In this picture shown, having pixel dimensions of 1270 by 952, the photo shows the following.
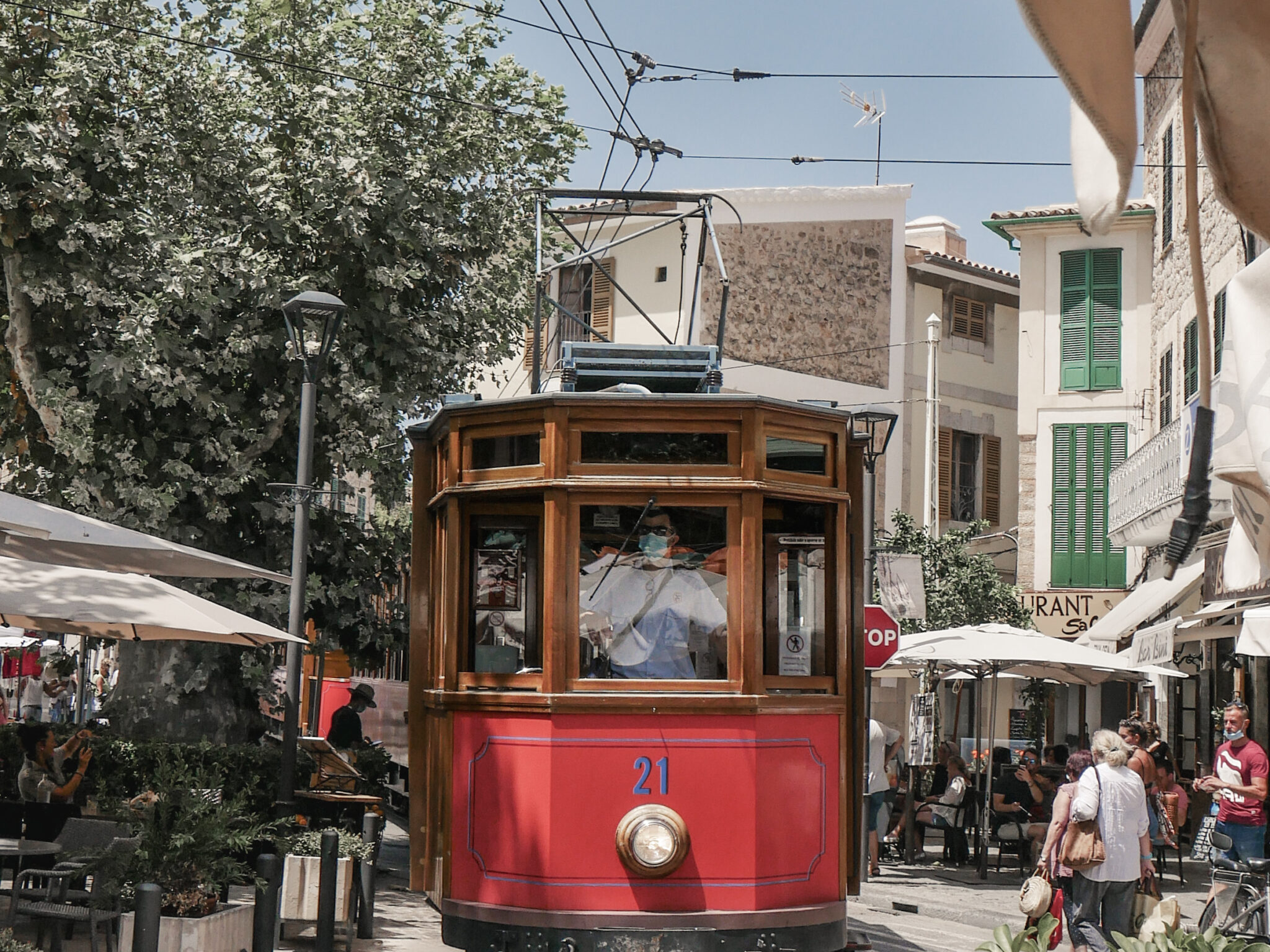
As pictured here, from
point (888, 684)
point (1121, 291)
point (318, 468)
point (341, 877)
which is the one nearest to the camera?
point (341, 877)

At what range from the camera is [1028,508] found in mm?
28516

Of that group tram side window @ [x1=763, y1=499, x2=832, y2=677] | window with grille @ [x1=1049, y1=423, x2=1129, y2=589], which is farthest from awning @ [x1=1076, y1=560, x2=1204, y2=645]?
tram side window @ [x1=763, y1=499, x2=832, y2=677]

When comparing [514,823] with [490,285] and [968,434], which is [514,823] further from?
[968,434]

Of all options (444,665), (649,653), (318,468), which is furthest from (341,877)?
(318,468)

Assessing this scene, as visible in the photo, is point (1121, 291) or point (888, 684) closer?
point (1121, 291)

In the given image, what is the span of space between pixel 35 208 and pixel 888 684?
22302 millimetres

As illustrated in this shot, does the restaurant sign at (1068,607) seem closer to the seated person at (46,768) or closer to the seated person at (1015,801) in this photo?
the seated person at (1015,801)

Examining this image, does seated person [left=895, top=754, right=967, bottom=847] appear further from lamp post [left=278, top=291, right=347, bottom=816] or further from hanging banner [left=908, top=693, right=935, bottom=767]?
lamp post [left=278, top=291, right=347, bottom=816]

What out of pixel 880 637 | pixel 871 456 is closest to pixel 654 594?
pixel 871 456

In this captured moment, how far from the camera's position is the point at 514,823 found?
6.98 metres

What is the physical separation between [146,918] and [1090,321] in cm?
2387

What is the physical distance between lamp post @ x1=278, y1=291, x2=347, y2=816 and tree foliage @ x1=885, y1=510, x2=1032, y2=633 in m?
16.8

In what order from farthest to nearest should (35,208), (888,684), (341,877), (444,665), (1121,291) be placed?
(888,684), (1121,291), (35,208), (341,877), (444,665)

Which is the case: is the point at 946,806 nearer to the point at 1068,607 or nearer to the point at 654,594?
the point at 654,594
